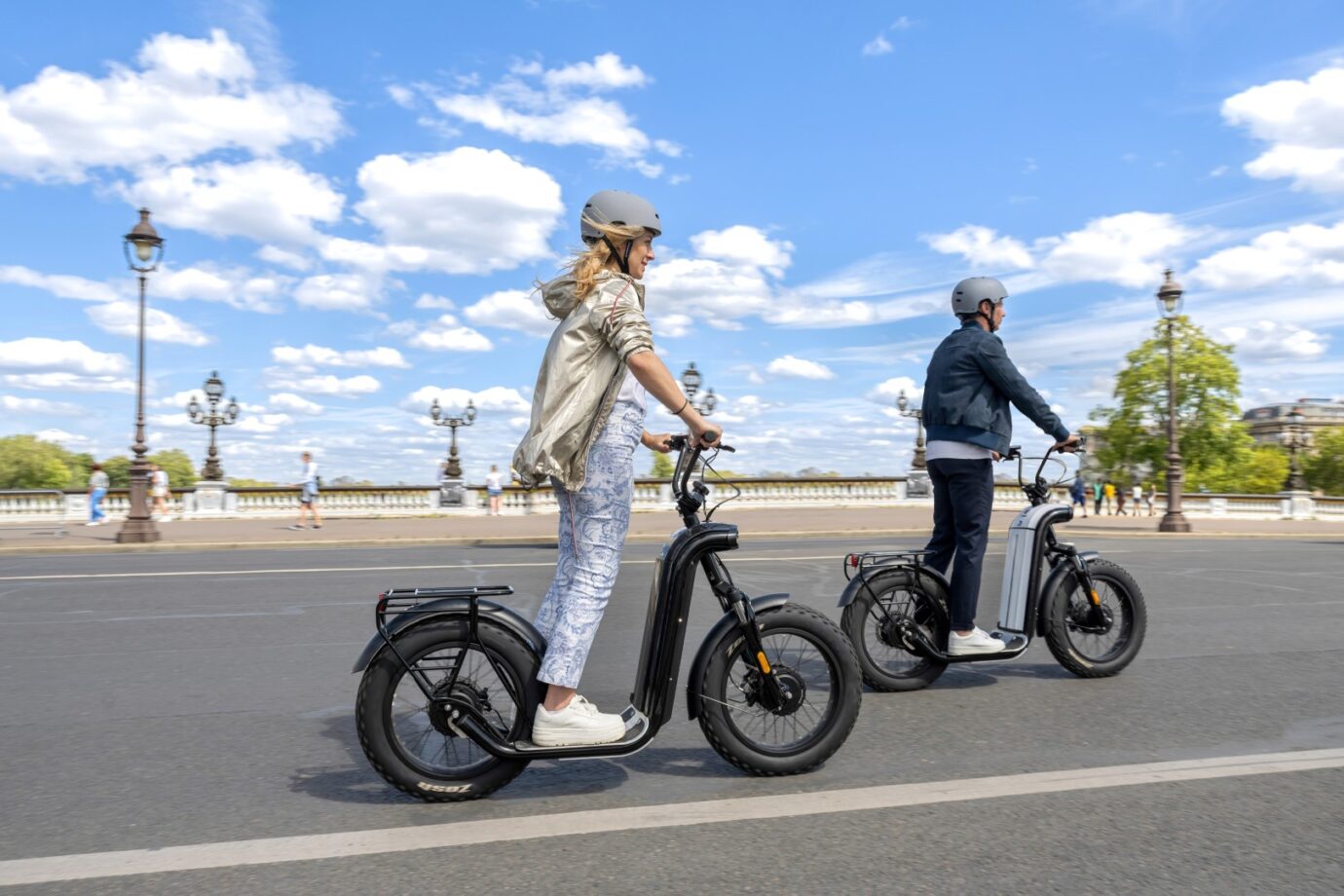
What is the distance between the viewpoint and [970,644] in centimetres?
519

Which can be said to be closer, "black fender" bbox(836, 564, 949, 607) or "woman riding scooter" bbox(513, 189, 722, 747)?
"woman riding scooter" bbox(513, 189, 722, 747)

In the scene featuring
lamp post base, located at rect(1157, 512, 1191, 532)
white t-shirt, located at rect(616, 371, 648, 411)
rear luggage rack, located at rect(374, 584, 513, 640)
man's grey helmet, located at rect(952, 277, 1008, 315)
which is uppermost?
man's grey helmet, located at rect(952, 277, 1008, 315)

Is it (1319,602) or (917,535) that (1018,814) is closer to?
(1319,602)

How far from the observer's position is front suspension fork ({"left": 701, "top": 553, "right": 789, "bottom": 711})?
3.65m

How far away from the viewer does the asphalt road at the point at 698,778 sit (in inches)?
112

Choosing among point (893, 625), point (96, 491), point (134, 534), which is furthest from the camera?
point (96, 491)

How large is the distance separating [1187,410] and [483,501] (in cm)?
4200

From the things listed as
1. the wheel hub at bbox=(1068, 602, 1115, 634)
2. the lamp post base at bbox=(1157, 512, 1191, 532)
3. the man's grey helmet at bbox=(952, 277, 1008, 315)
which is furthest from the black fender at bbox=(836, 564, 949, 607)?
the lamp post base at bbox=(1157, 512, 1191, 532)

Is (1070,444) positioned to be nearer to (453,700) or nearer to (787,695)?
(787,695)

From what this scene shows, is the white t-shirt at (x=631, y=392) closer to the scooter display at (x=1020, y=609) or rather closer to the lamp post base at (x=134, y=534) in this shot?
the scooter display at (x=1020, y=609)

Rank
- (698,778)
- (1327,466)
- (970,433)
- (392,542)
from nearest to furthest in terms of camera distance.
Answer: (698,778), (970,433), (392,542), (1327,466)

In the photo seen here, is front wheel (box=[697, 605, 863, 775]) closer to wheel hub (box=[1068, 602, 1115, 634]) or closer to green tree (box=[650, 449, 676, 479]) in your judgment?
wheel hub (box=[1068, 602, 1115, 634])

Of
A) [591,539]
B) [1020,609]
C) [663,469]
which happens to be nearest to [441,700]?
[591,539]

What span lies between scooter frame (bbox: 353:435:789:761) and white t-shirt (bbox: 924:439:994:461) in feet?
5.81
